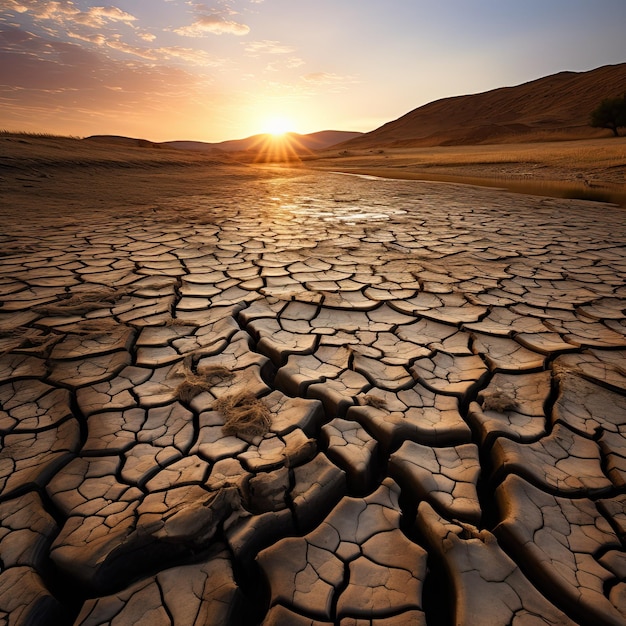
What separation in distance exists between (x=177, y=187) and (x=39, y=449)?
7344mm

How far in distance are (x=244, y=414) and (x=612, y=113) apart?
103 feet

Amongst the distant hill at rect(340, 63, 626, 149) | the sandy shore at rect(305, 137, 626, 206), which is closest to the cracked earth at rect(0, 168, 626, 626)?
the sandy shore at rect(305, 137, 626, 206)

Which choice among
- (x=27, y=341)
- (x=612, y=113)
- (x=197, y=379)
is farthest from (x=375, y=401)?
(x=612, y=113)

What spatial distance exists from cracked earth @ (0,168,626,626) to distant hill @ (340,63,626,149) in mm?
31061

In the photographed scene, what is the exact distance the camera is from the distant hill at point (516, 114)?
33.5 meters

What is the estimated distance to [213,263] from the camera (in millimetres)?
3084

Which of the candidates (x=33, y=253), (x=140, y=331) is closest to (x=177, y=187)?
(x=33, y=253)

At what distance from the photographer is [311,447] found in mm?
1253

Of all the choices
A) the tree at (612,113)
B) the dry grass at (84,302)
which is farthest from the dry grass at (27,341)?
the tree at (612,113)

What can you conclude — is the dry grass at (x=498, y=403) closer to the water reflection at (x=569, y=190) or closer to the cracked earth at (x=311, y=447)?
the cracked earth at (x=311, y=447)

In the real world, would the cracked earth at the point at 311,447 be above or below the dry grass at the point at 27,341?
below

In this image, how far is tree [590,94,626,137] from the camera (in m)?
23.3

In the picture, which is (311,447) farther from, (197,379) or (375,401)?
(197,379)

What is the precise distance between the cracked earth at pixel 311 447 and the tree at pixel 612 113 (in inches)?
1140
